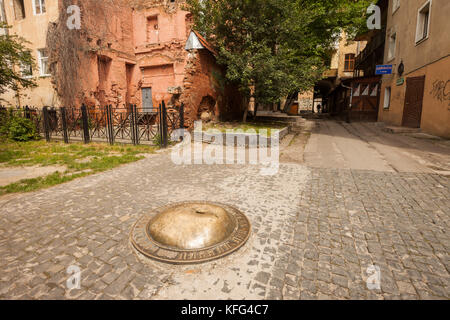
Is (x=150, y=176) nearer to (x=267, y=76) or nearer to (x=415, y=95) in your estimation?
(x=267, y=76)

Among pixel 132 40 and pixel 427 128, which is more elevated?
pixel 132 40

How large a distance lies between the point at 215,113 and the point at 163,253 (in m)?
11.7

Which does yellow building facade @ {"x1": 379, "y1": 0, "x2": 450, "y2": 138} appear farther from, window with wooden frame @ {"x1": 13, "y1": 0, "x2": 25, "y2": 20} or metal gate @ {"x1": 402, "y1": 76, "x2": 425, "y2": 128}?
window with wooden frame @ {"x1": 13, "y1": 0, "x2": 25, "y2": 20}

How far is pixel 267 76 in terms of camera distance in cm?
1119

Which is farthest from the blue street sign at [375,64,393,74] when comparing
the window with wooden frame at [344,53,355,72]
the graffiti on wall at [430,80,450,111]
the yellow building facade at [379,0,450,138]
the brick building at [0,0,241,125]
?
the window with wooden frame at [344,53,355,72]

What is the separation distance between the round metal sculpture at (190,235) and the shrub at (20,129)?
11.7 metres

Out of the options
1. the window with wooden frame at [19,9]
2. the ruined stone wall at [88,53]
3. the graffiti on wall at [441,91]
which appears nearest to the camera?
the graffiti on wall at [441,91]

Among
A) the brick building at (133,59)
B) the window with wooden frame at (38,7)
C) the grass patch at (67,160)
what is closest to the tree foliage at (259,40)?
the brick building at (133,59)

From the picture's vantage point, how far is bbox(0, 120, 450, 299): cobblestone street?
2053 mm

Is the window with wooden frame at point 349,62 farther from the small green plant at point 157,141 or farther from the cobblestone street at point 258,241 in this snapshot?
the cobblestone street at point 258,241

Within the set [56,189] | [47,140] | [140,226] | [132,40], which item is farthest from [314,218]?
[132,40]

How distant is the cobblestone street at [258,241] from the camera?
2.05 metres

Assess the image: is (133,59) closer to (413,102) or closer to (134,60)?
(134,60)

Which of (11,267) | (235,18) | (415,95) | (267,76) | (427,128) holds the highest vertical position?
(235,18)
